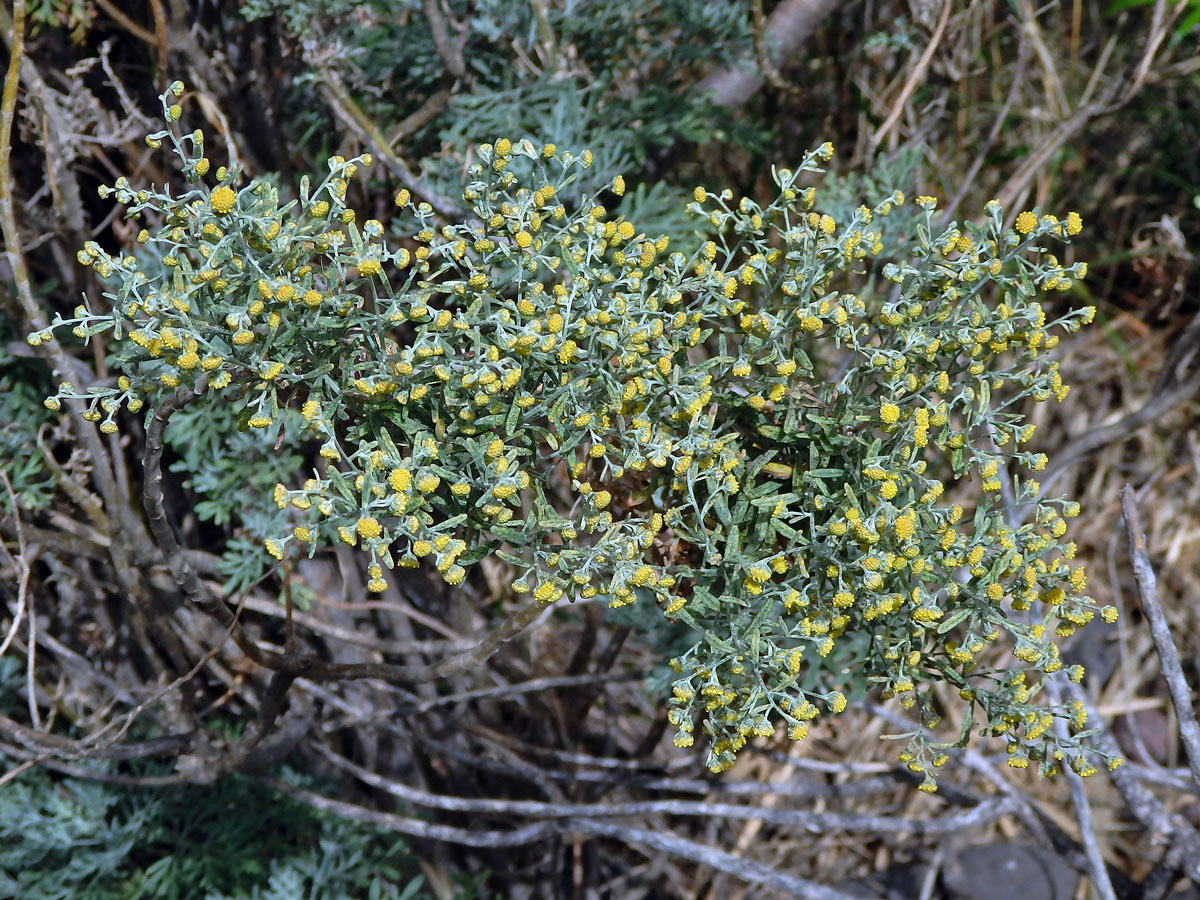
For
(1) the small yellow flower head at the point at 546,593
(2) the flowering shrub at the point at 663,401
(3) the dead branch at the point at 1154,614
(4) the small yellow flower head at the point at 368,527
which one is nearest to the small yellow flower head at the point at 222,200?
(2) the flowering shrub at the point at 663,401

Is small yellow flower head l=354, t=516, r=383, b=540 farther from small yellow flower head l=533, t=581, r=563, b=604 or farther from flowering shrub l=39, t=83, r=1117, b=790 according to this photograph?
small yellow flower head l=533, t=581, r=563, b=604

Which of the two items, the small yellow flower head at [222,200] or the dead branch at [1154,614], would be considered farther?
the dead branch at [1154,614]

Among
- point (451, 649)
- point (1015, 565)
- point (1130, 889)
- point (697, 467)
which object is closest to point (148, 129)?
point (451, 649)

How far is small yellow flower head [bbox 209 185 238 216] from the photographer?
84 centimetres

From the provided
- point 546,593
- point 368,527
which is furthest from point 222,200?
point 546,593

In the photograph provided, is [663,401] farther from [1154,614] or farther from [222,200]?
[1154,614]

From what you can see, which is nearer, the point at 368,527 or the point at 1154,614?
the point at 368,527

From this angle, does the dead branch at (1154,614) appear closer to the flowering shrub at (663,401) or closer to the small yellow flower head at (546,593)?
the flowering shrub at (663,401)

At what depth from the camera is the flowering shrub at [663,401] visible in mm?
885

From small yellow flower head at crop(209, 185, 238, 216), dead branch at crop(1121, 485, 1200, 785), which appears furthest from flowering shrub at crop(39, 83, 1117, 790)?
dead branch at crop(1121, 485, 1200, 785)

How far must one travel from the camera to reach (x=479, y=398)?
0.90m

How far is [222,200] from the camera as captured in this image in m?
0.84

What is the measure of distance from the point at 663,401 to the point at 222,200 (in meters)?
0.42

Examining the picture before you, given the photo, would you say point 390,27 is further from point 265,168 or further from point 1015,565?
point 1015,565
